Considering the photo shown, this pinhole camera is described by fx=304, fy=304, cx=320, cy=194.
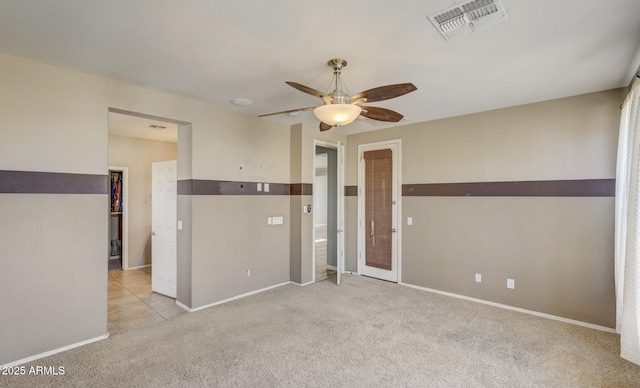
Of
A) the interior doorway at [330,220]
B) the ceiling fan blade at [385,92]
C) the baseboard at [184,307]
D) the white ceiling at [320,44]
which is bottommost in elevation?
the baseboard at [184,307]

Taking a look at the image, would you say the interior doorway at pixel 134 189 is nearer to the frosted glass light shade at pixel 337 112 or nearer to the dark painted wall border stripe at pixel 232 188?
the dark painted wall border stripe at pixel 232 188

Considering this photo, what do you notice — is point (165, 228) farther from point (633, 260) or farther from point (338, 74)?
point (633, 260)

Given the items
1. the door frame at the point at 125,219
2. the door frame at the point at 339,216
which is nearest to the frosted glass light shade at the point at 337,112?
the door frame at the point at 339,216

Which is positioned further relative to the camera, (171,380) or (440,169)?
(440,169)

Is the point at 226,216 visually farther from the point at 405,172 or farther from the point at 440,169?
the point at 440,169

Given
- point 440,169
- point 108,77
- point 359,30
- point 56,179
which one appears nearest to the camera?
point 359,30

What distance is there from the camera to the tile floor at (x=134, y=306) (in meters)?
3.42

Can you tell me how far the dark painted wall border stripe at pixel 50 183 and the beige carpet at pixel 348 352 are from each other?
4.87 feet

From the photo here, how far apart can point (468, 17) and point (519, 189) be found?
2.62m

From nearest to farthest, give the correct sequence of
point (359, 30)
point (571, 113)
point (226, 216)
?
point (359, 30) → point (571, 113) → point (226, 216)

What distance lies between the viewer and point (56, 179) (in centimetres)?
278

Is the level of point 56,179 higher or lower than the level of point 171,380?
higher

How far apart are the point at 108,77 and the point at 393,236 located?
4.29m

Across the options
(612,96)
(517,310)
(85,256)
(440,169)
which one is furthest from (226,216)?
(612,96)
